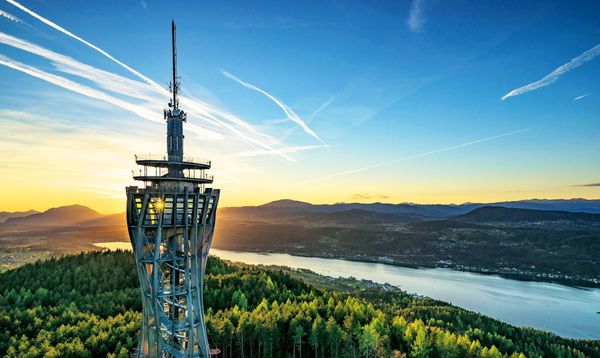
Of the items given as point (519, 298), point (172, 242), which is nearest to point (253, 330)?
point (172, 242)

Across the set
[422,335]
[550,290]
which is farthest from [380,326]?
[550,290]

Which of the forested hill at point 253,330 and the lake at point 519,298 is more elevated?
the forested hill at point 253,330

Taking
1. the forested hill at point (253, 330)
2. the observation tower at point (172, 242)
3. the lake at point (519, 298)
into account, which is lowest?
the lake at point (519, 298)

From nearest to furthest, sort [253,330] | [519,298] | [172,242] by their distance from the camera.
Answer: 1. [172,242]
2. [253,330]
3. [519,298]

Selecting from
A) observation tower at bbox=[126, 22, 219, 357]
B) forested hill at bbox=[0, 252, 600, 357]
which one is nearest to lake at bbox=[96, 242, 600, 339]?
forested hill at bbox=[0, 252, 600, 357]

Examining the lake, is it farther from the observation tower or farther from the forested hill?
the observation tower

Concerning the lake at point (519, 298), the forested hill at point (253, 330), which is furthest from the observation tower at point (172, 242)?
the lake at point (519, 298)

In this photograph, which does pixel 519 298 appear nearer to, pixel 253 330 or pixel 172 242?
pixel 253 330

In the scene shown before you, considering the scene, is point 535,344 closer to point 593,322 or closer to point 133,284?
point 593,322

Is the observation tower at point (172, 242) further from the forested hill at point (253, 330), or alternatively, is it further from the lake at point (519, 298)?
the lake at point (519, 298)
